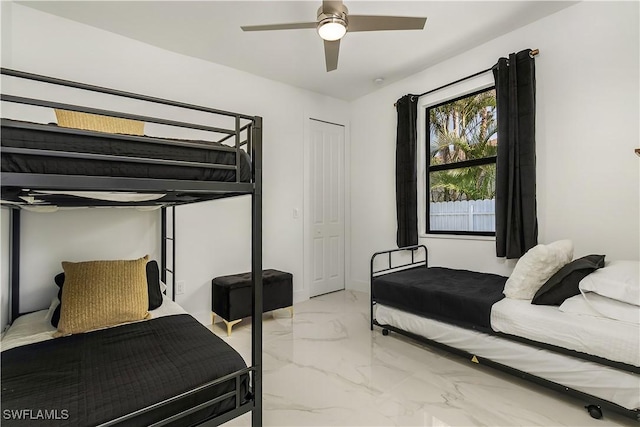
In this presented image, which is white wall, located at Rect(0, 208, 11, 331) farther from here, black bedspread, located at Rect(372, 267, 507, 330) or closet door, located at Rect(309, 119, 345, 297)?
closet door, located at Rect(309, 119, 345, 297)

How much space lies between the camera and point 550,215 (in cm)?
256

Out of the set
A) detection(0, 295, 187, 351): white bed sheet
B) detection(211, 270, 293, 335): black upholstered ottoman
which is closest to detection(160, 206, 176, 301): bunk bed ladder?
detection(211, 270, 293, 335): black upholstered ottoman

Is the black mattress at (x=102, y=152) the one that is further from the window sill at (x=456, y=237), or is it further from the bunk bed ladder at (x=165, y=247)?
the window sill at (x=456, y=237)

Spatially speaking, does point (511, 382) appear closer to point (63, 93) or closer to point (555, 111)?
point (555, 111)

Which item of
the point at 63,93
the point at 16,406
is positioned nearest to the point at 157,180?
the point at 16,406

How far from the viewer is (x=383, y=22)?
2125 mm

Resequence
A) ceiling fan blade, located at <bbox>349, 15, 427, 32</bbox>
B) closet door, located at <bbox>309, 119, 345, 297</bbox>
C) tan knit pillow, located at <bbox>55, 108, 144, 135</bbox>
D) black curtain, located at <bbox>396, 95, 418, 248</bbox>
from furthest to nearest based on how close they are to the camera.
→ closet door, located at <bbox>309, 119, 345, 297</bbox>
black curtain, located at <bbox>396, 95, 418, 248</bbox>
ceiling fan blade, located at <bbox>349, 15, 427, 32</bbox>
tan knit pillow, located at <bbox>55, 108, 144, 135</bbox>

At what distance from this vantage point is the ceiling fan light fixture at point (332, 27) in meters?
2.02

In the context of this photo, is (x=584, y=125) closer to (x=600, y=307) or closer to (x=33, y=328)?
(x=600, y=307)

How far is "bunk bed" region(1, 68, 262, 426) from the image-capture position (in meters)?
0.89

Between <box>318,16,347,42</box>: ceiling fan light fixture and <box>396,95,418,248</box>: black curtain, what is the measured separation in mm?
1673

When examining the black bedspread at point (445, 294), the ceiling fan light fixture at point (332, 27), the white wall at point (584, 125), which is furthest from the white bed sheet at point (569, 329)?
the ceiling fan light fixture at point (332, 27)

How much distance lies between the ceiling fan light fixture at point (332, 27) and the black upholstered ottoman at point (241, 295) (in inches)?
84.3

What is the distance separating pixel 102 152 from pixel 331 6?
168 centimetres
